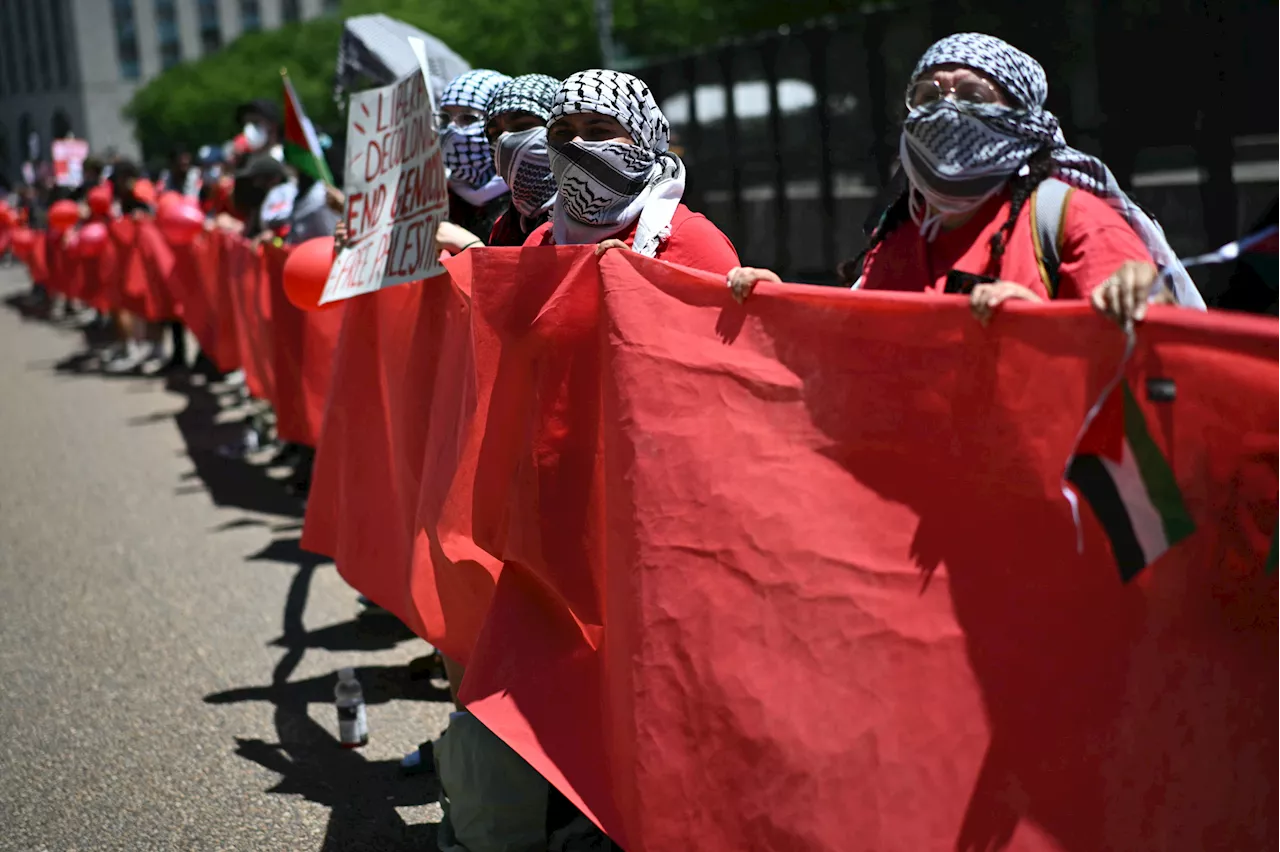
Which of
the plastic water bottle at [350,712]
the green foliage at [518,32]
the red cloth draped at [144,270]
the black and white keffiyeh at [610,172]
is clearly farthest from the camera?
the green foliage at [518,32]

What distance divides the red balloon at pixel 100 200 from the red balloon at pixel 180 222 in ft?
14.6

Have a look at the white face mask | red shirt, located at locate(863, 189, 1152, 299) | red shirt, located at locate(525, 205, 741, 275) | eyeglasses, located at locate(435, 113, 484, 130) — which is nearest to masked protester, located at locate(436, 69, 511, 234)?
eyeglasses, located at locate(435, 113, 484, 130)

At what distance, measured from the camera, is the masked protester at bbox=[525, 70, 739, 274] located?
3.89 meters

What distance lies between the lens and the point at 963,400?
2842 millimetres

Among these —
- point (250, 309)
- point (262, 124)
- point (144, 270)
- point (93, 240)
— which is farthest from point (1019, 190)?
point (93, 240)

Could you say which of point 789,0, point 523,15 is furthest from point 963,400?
point 523,15

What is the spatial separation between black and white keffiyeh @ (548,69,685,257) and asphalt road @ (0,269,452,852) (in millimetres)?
1802

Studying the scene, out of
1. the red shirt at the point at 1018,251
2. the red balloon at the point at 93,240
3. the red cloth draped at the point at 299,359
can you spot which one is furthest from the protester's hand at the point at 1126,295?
the red balloon at the point at 93,240

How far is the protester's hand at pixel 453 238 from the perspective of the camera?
475 centimetres

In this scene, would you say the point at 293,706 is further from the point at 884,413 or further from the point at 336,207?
the point at 884,413

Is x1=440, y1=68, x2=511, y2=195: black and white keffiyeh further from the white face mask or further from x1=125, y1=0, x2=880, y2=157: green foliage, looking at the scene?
x1=125, y1=0, x2=880, y2=157: green foliage

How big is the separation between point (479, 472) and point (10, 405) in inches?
521

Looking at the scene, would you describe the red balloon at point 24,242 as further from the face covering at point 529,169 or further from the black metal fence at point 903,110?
the face covering at point 529,169

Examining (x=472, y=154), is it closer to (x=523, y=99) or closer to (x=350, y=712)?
(x=523, y=99)
